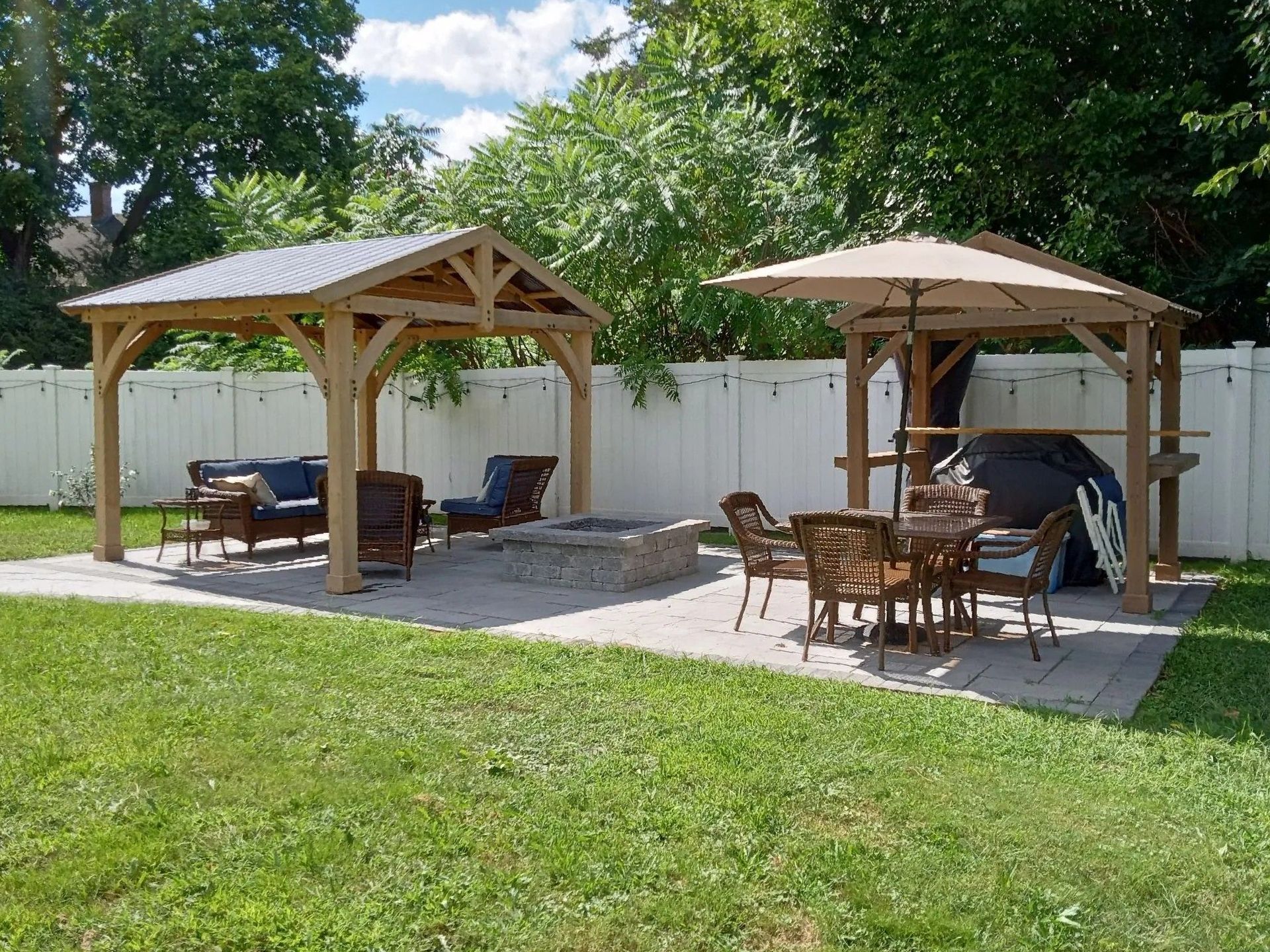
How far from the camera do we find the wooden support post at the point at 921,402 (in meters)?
10.6

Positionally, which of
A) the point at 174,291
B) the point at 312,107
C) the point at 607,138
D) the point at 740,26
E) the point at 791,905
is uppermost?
the point at 312,107

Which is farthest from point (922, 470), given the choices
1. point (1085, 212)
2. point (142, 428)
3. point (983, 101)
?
point (142, 428)

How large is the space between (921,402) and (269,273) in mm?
6150

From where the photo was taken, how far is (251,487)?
11.0 meters

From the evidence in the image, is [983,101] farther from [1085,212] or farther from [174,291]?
[174,291]

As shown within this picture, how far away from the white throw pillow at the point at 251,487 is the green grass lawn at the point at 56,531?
67.2 inches

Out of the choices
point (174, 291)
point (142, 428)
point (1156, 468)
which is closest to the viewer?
point (1156, 468)

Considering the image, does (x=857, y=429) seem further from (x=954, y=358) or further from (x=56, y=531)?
(x=56, y=531)

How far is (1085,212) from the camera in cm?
1246

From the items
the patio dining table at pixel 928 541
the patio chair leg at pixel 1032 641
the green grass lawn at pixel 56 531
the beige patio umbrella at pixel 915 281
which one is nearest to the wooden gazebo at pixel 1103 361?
the beige patio umbrella at pixel 915 281

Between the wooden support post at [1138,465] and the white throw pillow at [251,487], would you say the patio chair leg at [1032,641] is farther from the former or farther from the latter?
the white throw pillow at [251,487]

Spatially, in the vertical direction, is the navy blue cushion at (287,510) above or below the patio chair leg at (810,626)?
above

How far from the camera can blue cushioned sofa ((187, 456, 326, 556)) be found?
35.6 ft

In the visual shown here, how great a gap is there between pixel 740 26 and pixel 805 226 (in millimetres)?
4214
